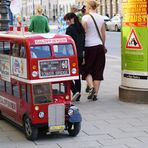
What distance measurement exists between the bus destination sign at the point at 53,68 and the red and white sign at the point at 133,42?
106 inches

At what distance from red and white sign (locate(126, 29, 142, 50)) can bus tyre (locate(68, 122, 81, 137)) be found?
2.82 meters

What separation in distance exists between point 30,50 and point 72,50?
24.6 inches

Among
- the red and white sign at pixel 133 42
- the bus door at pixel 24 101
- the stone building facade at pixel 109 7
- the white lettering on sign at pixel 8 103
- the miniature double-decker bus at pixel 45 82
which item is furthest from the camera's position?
the stone building facade at pixel 109 7

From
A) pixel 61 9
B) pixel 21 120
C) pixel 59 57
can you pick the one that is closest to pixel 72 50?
pixel 59 57

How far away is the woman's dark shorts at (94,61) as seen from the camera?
1021 cm

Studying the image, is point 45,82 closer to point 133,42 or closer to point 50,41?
point 50,41

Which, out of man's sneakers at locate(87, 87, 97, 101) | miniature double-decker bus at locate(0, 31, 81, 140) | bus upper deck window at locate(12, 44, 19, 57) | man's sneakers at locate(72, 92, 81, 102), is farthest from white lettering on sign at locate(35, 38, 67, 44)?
man's sneakers at locate(87, 87, 97, 101)

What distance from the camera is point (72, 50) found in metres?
7.30

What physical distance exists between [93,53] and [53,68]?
314 cm

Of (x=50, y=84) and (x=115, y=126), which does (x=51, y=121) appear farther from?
(x=115, y=126)

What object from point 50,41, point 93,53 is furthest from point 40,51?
point 93,53

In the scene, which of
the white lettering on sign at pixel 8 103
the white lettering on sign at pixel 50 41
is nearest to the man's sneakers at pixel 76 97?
the white lettering on sign at pixel 8 103

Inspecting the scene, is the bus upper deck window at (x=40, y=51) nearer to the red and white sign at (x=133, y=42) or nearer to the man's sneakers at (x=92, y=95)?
the red and white sign at (x=133, y=42)

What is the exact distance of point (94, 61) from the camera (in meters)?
10.3
